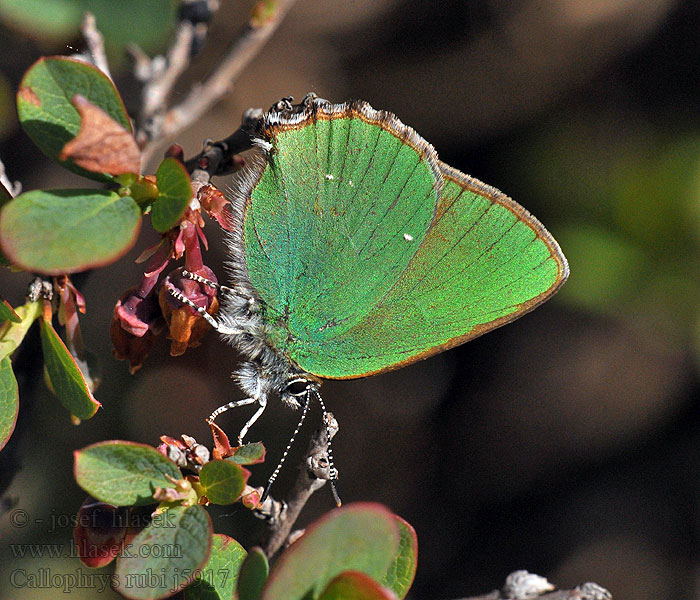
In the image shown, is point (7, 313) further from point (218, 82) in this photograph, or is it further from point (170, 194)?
point (218, 82)

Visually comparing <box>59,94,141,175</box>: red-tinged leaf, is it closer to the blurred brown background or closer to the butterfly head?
the butterfly head

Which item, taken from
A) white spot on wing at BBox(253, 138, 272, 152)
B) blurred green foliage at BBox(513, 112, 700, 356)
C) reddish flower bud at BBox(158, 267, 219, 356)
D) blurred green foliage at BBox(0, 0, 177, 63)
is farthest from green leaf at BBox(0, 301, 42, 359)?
blurred green foliage at BBox(513, 112, 700, 356)

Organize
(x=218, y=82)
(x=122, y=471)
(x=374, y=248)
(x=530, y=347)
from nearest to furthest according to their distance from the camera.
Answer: (x=122, y=471) < (x=374, y=248) < (x=218, y=82) < (x=530, y=347)

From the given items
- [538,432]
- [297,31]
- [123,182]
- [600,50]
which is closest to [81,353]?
[123,182]

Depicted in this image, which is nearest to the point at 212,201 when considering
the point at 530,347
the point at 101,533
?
the point at 101,533

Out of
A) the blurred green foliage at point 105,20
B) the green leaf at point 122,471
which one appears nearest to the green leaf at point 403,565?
the green leaf at point 122,471
